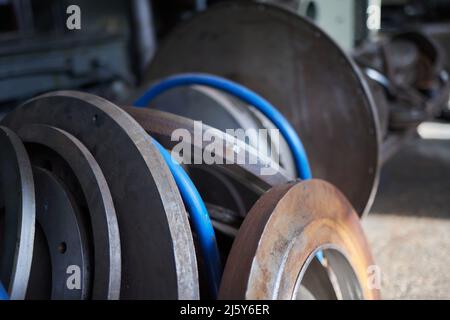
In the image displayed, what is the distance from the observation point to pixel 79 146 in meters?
0.95

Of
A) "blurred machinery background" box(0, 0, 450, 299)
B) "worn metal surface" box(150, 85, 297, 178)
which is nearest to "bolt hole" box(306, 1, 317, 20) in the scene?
"blurred machinery background" box(0, 0, 450, 299)

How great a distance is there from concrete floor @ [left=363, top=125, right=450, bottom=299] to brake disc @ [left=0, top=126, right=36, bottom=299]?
125 centimetres

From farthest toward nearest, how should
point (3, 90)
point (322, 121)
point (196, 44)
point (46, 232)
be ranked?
1. point (3, 90)
2. point (196, 44)
3. point (322, 121)
4. point (46, 232)

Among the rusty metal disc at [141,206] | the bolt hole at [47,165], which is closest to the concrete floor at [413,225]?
the rusty metal disc at [141,206]

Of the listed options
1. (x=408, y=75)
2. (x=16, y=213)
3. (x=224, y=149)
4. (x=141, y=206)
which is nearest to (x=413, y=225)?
(x=408, y=75)

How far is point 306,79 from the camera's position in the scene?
1856 mm

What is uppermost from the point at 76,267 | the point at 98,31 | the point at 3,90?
the point at 98,31

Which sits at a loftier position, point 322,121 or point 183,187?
point 322,121

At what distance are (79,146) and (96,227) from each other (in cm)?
17

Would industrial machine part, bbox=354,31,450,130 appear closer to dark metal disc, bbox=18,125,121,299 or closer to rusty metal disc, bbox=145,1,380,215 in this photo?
rusty metal disc, bbox=145,1,380,215

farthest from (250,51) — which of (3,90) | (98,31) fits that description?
(98,31)

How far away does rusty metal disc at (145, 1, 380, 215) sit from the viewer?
1.79 meters

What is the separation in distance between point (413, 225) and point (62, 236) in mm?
1738

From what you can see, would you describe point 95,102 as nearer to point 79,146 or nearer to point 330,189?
point 79,146
